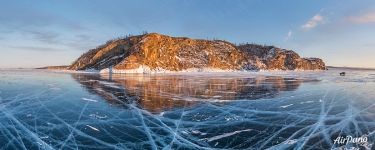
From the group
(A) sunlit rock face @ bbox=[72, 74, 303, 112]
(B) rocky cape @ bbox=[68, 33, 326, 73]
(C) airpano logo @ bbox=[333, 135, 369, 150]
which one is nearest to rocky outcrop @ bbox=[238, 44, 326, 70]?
(B) rocky cape @ bbox=[68, 33, 326, 73]

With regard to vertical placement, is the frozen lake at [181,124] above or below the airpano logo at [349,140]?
above

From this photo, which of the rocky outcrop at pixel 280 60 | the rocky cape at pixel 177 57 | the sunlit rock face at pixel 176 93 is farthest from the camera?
the rocky outcrop at pixel 280 60

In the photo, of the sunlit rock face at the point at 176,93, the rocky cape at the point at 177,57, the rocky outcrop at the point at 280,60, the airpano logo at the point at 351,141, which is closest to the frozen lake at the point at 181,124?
the airpano logo at the point at 351,141

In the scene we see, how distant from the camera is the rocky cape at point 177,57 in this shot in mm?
123075

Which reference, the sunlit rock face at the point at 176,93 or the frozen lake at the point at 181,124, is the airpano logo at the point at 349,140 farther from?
the sunlit rock face at the point at 176,93

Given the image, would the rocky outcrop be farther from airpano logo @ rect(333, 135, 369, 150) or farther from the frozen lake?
airpano logo @ rect(333, 135, 369, 150)

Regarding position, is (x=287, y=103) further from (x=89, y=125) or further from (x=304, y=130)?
(x=89, y=125)

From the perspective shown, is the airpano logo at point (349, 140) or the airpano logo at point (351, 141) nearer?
the airpano logo at point (351, 141)

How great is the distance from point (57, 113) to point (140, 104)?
4.69 metres

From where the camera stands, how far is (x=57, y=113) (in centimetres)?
A: 1489

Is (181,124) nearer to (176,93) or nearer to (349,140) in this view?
(349,140)

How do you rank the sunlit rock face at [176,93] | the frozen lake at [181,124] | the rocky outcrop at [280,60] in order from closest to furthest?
1. the frozen lake at [181,124]
2. the sunlit rock face at [176,93]
3. the rocky outcrop at [280,60]

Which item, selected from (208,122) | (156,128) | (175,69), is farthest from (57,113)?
(175,69)

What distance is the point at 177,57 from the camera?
14100 centimetres
